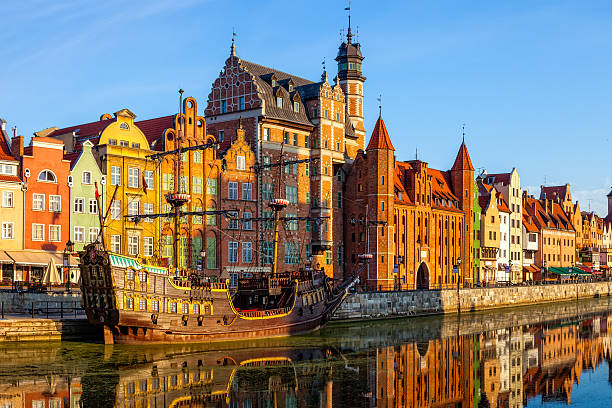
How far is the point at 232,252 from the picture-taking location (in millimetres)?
74438

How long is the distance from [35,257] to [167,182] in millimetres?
13916

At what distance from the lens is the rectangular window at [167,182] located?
69831 millimetres

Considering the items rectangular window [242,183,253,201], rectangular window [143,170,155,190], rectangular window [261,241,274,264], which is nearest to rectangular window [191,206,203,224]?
rectangular window [143,170,155,190]

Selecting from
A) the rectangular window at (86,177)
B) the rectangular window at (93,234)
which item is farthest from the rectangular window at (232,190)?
the rectangular window at (86,177)

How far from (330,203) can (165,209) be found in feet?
66.6

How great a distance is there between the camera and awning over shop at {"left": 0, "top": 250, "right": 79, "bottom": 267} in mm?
59656

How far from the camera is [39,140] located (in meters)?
62.8

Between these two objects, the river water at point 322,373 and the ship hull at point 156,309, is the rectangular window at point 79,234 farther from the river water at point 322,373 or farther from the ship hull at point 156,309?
the river water at point 322,373

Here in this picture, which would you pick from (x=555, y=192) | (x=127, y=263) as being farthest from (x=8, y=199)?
(x=555, y=192)

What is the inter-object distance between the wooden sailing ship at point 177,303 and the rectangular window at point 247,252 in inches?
609

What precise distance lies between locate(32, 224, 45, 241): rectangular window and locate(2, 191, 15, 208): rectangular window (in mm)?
2412

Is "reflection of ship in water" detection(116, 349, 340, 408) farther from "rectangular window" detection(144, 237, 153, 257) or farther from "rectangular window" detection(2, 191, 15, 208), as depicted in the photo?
"rectangular window" detection(2, 191, 15, 208)

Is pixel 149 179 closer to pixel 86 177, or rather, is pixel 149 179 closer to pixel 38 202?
pixel 86 177

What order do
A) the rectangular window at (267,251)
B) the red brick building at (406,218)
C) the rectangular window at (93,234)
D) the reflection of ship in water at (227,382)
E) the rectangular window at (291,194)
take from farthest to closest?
the red brick building at (406,218)
the rectangular window at (291,194)
the rectangular window at (267,251)
the rectangular window at (93,234)
the reflection of ship in water at (227,382)
